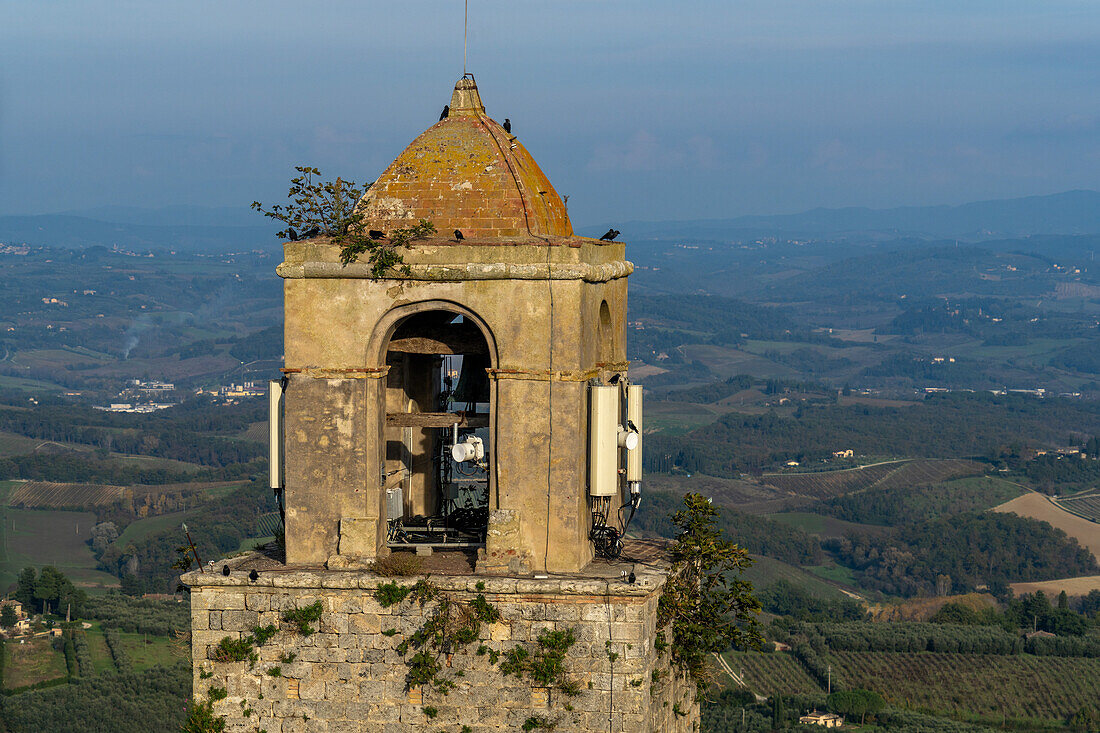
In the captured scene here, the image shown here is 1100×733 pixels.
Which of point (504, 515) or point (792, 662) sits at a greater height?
point (504, 515)

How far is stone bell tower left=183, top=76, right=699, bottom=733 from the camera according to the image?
56.9ft

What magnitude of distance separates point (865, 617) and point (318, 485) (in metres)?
178

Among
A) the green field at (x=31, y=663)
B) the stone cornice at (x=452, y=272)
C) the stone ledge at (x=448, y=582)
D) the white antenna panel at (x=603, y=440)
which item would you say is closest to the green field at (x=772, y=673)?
the green field at (x=31, y=663)

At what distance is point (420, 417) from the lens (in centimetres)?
1961

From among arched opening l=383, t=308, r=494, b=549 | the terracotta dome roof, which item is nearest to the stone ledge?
arched opening l=383, t=308, r=494, b=549

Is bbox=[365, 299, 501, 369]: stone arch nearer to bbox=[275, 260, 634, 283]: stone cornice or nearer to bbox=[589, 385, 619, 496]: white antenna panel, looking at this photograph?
bbox=[275, 260, 634, 283]: stone cornice

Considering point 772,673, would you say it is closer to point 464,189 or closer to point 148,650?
point 148,650

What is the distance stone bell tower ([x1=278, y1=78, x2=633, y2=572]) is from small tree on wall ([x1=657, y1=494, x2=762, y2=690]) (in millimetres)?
1391

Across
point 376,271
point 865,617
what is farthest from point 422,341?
point 865,617

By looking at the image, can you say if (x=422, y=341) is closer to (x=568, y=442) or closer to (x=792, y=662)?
(x=568, y=442)

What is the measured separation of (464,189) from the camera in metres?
18.6

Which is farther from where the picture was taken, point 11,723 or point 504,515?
point 11,723

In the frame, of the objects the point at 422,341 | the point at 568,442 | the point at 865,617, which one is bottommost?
the point at 865,617

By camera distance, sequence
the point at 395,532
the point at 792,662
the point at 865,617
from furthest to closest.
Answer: the point at 865,617, the point at 792,662, the point at 395,532
